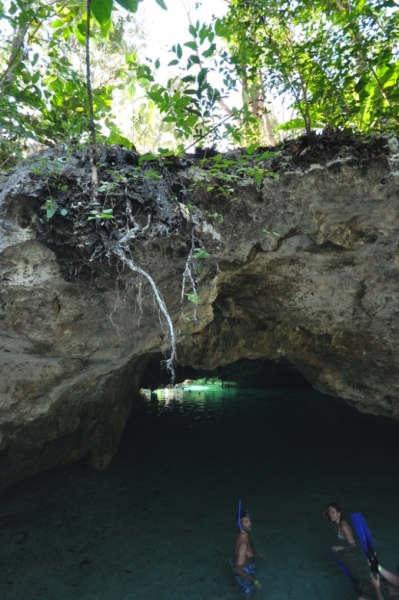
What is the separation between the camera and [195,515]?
234 inches

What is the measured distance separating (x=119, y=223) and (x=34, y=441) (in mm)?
4778

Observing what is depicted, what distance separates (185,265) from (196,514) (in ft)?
13.9

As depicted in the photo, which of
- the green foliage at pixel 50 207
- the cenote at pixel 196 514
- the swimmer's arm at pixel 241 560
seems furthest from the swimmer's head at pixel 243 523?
the green foliage at pixel 50 207

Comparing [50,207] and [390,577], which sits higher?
[50,207]

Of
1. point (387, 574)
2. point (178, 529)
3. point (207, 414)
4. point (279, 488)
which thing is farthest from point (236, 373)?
point (387, 574)

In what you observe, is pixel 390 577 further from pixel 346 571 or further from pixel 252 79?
pixel 252 79

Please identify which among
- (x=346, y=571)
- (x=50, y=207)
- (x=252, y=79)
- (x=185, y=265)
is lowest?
(x=346, y=571)

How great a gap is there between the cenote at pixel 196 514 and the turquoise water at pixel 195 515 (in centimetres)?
2

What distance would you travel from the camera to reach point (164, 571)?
4.68m

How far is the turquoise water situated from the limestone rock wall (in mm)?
1448

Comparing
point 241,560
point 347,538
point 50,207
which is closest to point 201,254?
point 50,207

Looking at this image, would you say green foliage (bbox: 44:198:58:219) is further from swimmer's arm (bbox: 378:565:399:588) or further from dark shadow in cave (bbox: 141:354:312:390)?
dark shadow in cave (bbox: 141:354:312:390)

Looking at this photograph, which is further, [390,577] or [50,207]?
[390,577]

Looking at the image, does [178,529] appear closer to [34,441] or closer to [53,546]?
[53,546]
